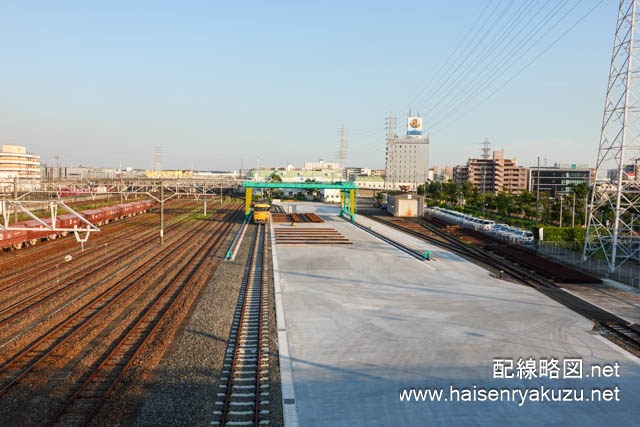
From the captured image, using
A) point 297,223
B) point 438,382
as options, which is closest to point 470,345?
point 438,382

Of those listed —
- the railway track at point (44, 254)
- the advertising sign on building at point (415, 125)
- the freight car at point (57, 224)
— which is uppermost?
the advertising sign on building at point (415, 125)

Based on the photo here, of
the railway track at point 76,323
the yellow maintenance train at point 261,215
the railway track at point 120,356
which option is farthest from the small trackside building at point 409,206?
the railway track at point 120,356

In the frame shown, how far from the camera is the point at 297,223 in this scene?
6594 centimetres

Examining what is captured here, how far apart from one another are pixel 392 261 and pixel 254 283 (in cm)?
1351

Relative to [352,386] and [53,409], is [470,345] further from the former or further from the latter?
[53,409]

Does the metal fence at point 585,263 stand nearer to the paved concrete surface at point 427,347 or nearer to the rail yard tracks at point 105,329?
the paved concrete surface at point 427,347

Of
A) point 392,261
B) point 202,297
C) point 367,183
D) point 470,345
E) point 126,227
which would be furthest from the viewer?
point 367,183

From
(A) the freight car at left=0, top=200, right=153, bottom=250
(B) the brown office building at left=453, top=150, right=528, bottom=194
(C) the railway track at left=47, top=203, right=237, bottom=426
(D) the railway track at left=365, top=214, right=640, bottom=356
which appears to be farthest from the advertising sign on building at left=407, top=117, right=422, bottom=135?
(C) the railway track at left=47, top=203, right=237, bottom=426

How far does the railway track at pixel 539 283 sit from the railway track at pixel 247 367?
1447 cm

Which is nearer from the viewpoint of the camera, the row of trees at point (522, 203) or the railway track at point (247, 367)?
the railway track at point (247, 367)

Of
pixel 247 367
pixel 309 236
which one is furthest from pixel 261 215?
pixel 247 367

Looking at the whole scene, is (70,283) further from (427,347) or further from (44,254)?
(427,347)

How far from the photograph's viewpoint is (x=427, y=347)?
56.7ft

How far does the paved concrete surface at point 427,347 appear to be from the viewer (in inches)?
491
